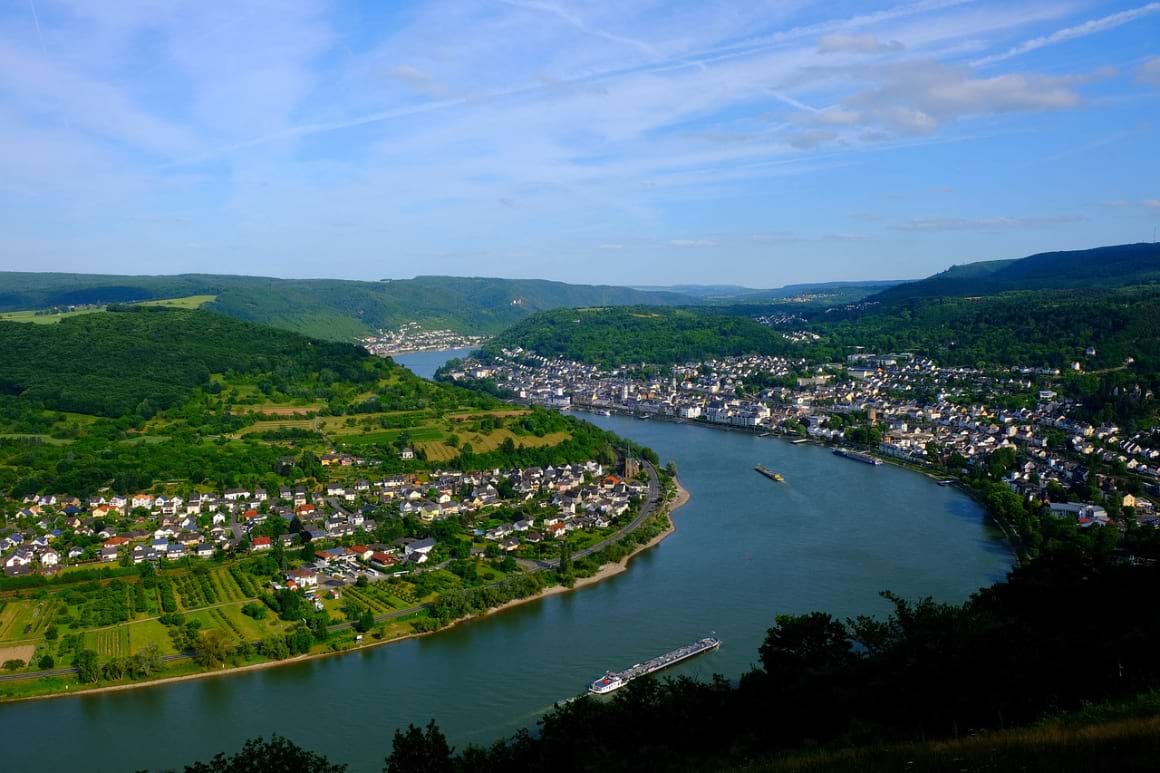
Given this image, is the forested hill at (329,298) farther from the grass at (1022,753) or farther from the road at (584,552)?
the grass at (1022,753)

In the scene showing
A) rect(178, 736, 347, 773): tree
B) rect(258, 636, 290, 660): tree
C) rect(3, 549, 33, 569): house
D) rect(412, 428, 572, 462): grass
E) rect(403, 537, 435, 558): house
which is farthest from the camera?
rect(412, 428, 572, 462): grass

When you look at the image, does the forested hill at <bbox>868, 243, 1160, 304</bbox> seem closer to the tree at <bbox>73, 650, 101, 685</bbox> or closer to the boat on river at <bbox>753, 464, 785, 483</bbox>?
the boat on river at <bbox>753, 464, 785, 483</bbox>

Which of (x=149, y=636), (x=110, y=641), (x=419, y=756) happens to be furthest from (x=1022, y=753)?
(x=110, y=641)

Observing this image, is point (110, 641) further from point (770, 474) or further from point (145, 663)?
point (770, 474)

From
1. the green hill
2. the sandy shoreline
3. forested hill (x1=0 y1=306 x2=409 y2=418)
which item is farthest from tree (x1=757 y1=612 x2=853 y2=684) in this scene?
forested hill (x1=0 y1=306 x2=409 y2=418)

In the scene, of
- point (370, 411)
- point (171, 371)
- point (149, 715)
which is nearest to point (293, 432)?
point (370, 411)

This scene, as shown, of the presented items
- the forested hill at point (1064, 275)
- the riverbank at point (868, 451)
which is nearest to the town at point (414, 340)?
the riverbank at point (868, 451)
